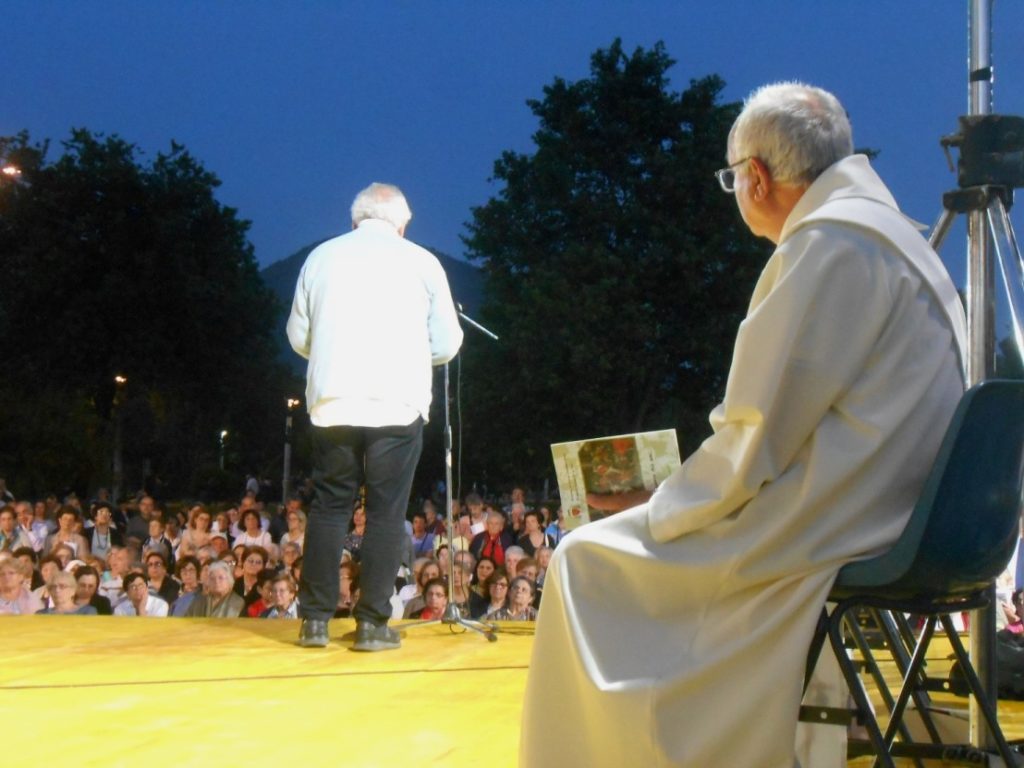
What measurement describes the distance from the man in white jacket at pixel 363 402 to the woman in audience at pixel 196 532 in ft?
19.9

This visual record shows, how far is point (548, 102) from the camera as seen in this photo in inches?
995

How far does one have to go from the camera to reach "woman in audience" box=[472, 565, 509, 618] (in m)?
7.00

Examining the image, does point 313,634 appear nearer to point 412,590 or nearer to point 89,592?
point 412,590

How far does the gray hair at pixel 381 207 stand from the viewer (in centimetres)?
446

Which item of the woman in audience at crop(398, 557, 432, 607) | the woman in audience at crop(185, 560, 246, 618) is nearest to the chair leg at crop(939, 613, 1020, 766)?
the woman in audience at crop(398, 557, 432, 607)

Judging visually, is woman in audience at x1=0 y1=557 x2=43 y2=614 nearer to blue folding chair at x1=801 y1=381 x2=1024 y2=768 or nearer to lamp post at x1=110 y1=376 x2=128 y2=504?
blue folding chair at x1=801 y1=381 x2=1024 y2=768

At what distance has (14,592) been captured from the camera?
7078 millimetres

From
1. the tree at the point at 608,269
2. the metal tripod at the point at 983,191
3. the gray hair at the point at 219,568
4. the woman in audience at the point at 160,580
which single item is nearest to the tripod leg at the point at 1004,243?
the metal tripod at the point at 983,191

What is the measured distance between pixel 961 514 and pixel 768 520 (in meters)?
0.32

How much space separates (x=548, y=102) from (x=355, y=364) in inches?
864

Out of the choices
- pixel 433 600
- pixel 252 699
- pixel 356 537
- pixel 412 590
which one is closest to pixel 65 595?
pixel 412 590

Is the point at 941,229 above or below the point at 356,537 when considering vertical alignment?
above

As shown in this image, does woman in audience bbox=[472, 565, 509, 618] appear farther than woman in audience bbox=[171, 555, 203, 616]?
No

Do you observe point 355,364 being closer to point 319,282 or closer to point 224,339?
point 319,282
